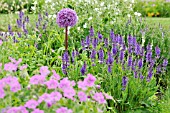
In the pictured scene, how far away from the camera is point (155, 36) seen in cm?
562

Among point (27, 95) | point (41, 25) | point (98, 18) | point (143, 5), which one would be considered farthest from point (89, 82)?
point (143, 5)

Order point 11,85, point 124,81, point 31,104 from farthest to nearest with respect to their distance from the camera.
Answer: point 124,81, point 11,85, point 31,104

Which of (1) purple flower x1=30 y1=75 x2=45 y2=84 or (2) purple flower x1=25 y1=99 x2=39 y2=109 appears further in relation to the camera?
(1) purple flower x1=30 y1=75 x2=45 y2=84

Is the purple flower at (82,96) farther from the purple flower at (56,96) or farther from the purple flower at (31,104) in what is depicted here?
the purple flower at (31,104)

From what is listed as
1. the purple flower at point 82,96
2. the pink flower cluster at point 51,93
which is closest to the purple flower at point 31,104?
the pink flower cluster at point 51,93

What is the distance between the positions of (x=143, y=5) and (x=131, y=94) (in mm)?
7938

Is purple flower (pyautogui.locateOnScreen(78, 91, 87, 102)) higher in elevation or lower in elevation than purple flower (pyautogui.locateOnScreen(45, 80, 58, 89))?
lower

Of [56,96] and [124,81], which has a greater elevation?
[56,96]

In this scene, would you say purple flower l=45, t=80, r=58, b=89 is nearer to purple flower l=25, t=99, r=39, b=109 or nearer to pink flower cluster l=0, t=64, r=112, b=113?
pink flower cluster l=0, t=64, r=112, b=113

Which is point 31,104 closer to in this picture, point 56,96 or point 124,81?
point 56,96

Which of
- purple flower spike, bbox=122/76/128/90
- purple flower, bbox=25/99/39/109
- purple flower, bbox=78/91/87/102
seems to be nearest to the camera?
purple flower, bbox=25/99/39/109

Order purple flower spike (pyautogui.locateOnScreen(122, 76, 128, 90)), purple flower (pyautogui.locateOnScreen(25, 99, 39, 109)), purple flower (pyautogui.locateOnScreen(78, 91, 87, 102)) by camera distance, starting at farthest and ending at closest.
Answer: purple flower spike (pyautogui.locateOnScreen(122, 76, 128, 90)), purple flower (pyautogui.locateOnScreen(78, 91, 87, 102)), purple flower (pyautogui.locateOnScreen(25, 99, 39, 109))

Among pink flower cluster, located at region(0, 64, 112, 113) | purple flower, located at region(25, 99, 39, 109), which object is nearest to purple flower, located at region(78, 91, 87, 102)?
pink flower cluster, located at region(0, 64, 112, 113)

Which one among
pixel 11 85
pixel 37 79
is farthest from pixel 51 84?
pixel 11 85
